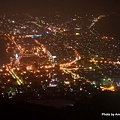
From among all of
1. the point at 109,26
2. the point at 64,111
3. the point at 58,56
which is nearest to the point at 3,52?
the point at 58,56

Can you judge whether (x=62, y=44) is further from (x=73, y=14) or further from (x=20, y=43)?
(x=73, y=14)

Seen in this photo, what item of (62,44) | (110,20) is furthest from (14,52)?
(110,20)

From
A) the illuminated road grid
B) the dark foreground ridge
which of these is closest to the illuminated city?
the illuminated road grid

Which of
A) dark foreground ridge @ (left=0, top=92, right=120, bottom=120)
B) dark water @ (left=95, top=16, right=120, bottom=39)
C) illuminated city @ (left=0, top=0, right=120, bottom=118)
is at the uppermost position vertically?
dark water @ (left=95, top=16, right=120, bottom=39)

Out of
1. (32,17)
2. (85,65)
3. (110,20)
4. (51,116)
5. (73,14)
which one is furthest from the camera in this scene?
(73,14)

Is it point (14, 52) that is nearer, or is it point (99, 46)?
point (14, 52)

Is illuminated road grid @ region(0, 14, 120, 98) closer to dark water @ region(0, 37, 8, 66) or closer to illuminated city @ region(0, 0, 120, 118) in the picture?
illuminated city @ region(0, 0, 120, 118)

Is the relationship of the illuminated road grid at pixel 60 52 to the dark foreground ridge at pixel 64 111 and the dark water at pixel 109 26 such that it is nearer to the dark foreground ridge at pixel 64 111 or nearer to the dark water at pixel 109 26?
the dark water at pixel 109 26
